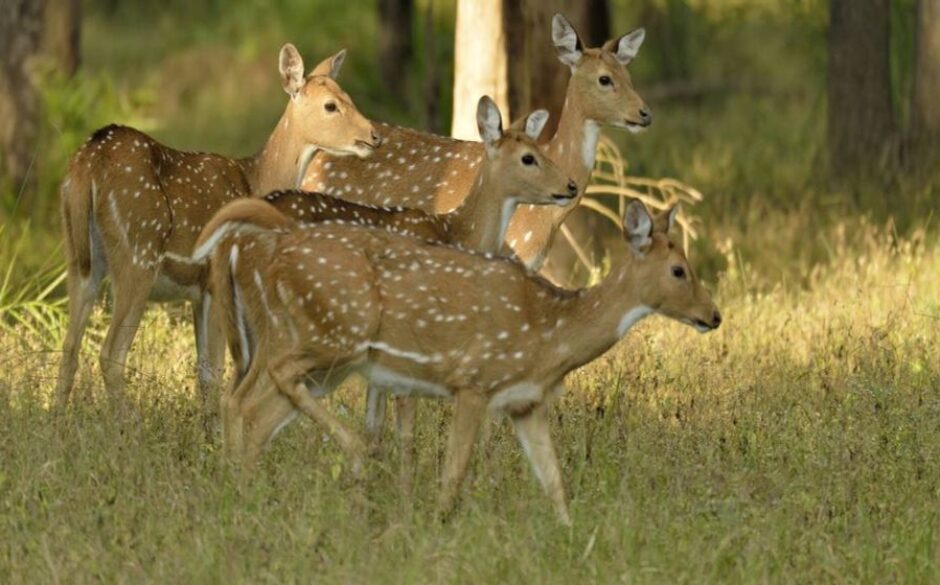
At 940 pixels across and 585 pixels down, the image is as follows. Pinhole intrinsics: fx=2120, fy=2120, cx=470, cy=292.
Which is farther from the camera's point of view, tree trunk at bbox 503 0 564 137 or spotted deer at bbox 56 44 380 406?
tree trunk at bbox 503 0 564 137

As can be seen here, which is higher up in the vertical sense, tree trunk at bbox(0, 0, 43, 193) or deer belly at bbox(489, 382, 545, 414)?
deer belly at bbox(489, 382, 545, 414)

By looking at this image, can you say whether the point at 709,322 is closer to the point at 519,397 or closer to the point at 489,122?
the point at 519,397

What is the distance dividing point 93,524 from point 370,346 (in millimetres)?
1335

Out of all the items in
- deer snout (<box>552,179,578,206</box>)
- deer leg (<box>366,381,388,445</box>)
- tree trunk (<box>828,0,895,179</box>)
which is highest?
deer snout (<box>552,179,578,206</box>)

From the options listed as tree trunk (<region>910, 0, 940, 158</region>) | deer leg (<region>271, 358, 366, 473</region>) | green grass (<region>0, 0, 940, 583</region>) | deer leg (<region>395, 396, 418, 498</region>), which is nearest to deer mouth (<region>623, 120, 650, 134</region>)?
green grass (<region>0, 0, 940, 583</region>)

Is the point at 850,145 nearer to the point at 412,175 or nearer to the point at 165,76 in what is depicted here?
the point at 412,175

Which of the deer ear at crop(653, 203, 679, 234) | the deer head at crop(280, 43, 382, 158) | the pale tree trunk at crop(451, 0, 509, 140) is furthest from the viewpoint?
the pale tree trunk at crop(451, 0, 509, 140)

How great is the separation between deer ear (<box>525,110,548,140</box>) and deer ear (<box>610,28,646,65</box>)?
3.72 feet

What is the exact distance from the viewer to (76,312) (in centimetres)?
981

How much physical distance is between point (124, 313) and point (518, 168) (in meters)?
1.95

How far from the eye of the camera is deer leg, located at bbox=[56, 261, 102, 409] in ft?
31.3

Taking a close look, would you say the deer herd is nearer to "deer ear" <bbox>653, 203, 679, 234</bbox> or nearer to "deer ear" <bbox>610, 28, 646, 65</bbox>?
"deer ear" <bbox>653, 203, 679, 234</bbox>

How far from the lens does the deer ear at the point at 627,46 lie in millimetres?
11078

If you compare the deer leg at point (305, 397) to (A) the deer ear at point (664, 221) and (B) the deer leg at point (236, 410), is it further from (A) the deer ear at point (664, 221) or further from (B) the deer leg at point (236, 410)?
(A) the deer ear at point (664, 221)
